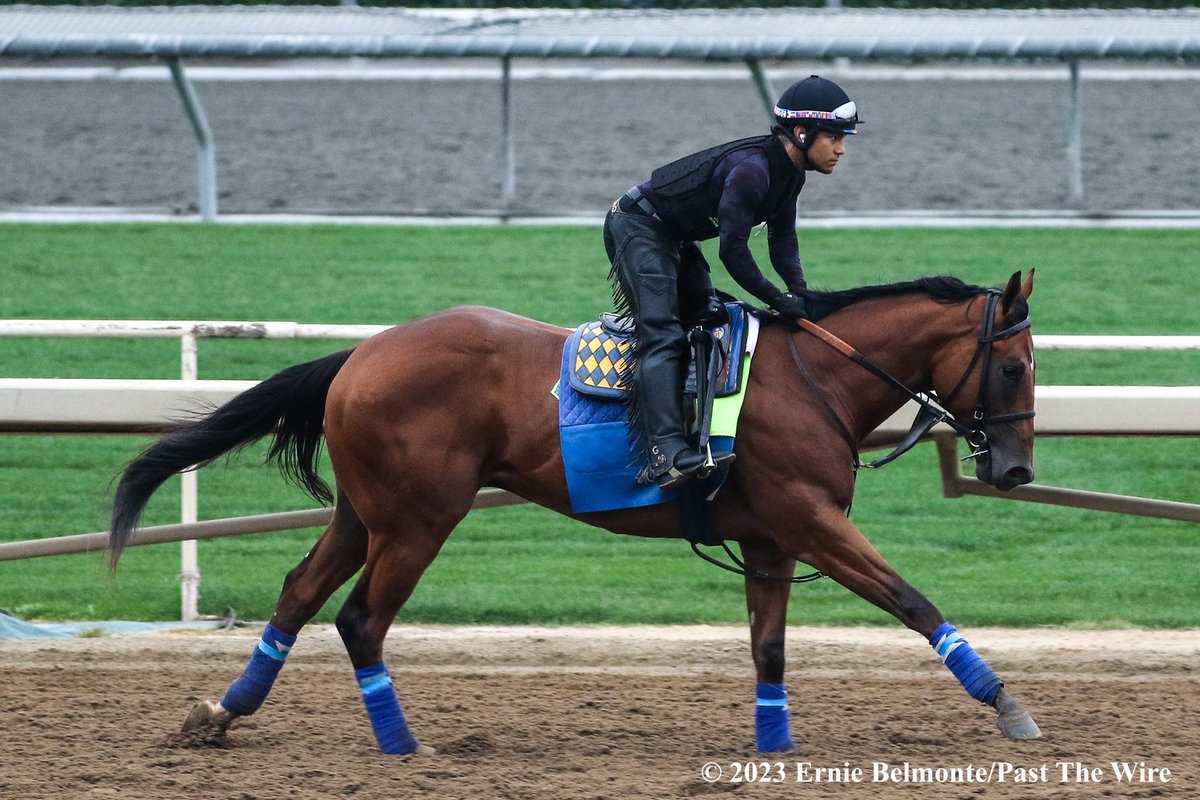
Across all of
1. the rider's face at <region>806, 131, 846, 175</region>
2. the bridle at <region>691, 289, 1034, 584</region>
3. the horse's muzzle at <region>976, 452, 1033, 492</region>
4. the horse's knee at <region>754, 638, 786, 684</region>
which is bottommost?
the horse's knee at <region>754, 638, 786, 684</region>

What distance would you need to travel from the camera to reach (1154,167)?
12836mm

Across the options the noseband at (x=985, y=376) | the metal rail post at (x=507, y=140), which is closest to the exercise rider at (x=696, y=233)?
the noseband at (x=985, y=376)

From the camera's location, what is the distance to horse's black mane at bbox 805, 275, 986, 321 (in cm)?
487

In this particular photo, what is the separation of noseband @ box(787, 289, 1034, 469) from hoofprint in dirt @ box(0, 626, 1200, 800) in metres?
0.97

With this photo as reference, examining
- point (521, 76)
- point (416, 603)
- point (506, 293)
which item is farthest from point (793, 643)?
point (521, 76)

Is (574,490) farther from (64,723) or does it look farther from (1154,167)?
(1154,167)

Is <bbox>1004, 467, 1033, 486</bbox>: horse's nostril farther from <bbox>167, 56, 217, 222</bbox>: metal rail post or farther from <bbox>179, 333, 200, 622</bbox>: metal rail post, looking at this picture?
<bbox>167, 56, 217, 222</bbox>: metal rail post

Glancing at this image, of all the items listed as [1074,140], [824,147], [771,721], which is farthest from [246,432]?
[1074,140]

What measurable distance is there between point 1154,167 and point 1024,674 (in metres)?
8.18

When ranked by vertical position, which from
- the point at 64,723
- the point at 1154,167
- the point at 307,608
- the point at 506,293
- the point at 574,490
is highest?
the point at 1154,167

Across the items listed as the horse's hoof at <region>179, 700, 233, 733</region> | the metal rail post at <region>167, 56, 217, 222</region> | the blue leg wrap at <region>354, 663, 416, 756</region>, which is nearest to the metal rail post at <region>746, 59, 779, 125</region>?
the metal rail post at <region>167, 56, 217, 222</region>

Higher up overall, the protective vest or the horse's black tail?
the protective vest

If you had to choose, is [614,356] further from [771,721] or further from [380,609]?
[771,721]

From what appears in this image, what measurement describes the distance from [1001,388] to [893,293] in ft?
1.59
